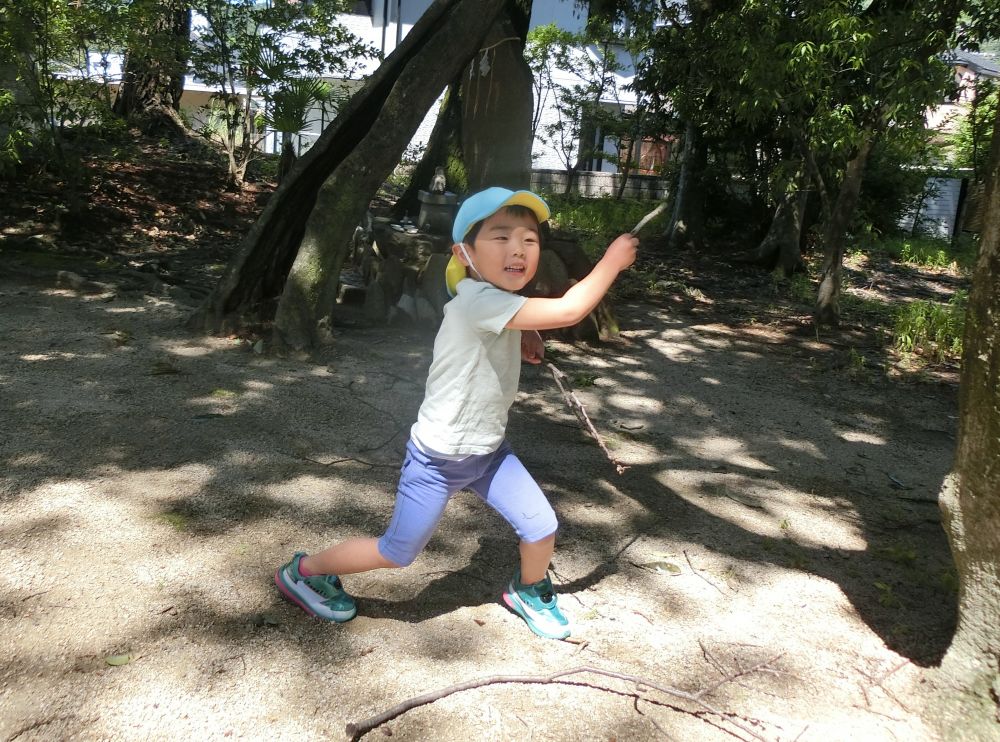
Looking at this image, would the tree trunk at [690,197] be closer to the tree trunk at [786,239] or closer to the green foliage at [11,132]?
the tree trunk at [786,239]

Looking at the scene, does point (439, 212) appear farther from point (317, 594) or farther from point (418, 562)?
point (317, 594)

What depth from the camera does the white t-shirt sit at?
265 cm

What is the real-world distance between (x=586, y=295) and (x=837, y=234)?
23.8ft

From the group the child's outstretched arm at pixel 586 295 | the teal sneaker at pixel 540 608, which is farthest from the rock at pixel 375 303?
the child's outstretched arm at pixel 586 295

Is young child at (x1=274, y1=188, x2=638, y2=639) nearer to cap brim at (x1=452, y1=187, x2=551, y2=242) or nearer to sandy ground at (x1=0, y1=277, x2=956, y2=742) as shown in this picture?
cap brim at (x1=452, y1=187, x2=551, y2=242)

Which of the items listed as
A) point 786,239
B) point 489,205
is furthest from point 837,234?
point 489,205

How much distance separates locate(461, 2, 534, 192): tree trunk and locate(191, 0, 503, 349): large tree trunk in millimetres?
2307

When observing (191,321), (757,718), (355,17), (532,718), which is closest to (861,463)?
(757,718)

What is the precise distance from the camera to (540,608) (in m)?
2.98

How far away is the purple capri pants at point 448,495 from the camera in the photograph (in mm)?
2711

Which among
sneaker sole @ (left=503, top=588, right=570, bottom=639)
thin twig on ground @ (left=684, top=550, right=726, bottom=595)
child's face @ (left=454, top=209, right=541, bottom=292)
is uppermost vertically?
child's face @ (left=454, top=209, right=541, bottom=292)

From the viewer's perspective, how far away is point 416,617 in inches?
119

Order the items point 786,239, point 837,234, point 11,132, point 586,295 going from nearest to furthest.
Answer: point 586,295 < point 11,132 < point 837,234 < point 786,239

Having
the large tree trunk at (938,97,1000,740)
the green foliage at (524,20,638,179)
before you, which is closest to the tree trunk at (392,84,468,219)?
the green foliage at (524,20,638,179)
